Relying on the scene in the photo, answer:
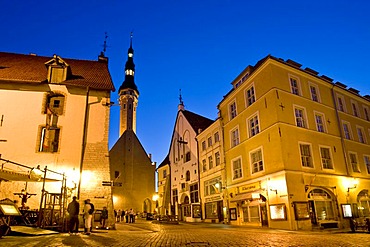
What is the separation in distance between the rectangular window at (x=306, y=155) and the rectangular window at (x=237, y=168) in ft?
18.6

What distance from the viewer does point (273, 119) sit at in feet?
64.8

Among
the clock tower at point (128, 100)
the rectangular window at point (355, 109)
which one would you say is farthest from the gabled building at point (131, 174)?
the rectangular window at point (355, 109)

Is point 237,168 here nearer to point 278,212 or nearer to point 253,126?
point 253,126

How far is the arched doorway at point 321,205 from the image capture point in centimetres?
1831

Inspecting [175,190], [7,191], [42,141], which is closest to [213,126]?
[175,190]

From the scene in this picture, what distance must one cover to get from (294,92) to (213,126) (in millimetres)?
9927

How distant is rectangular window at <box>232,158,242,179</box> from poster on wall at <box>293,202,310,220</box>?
6761mm

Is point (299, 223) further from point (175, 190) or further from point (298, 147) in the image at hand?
point (175, 190)

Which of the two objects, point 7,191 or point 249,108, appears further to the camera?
point 249,108

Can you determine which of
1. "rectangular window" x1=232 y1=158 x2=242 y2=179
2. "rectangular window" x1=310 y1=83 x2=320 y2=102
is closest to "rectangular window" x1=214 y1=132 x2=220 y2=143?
"rectangular window" x1=232 y1=158 x2=242 y2=179

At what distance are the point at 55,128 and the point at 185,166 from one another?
19.9 metres

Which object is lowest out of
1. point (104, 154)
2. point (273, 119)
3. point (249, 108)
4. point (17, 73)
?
point (104, 154)

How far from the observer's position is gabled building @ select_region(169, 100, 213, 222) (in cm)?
3238

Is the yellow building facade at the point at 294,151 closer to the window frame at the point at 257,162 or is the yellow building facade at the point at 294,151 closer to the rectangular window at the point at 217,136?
the window frame at the point at 257,162
